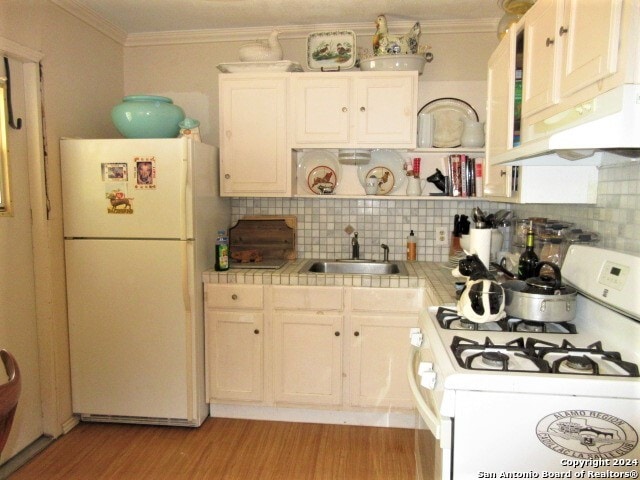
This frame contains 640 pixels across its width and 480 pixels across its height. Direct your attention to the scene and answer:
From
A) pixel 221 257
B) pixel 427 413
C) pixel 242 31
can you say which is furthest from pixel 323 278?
pixel 242 31

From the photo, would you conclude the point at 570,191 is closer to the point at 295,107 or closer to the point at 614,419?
the point at 614,419

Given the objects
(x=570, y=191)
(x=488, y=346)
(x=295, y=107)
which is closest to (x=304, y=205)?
(x=295, y=107)

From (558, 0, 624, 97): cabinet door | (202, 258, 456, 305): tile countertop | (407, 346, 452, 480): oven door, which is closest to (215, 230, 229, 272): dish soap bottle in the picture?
(202, 258, 456, 305): tile countertop

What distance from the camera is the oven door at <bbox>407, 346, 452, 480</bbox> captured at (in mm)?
1080

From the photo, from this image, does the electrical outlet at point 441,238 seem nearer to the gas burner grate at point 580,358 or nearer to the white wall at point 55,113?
the gas burner grate at point 580,358

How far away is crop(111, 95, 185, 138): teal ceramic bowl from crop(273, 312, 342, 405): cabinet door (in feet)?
4.22

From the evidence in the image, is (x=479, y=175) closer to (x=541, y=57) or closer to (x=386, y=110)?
(x=386, y=110)

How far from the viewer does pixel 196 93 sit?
10.2 feet

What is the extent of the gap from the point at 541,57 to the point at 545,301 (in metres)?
0.86

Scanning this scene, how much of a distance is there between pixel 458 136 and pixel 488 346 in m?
1.95

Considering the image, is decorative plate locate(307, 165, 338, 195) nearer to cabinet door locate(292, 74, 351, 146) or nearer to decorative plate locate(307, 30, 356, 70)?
cabinet door locate(292, 74, 351, 146)

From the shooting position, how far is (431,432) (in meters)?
1.34

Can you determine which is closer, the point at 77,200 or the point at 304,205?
the point at 77,200

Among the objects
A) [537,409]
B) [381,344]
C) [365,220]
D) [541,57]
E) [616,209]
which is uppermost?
[541,57]
